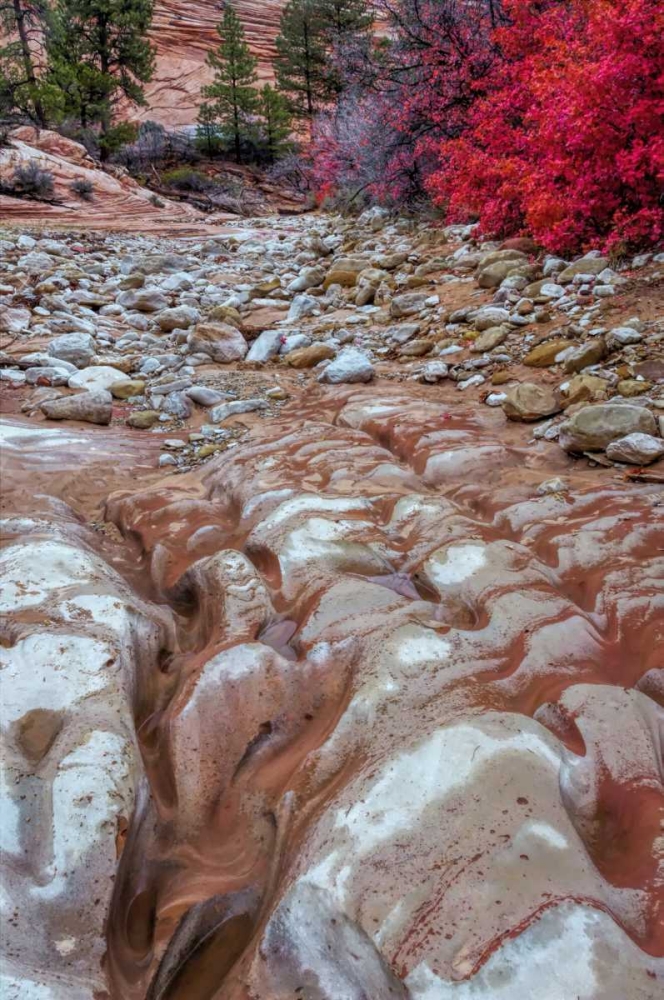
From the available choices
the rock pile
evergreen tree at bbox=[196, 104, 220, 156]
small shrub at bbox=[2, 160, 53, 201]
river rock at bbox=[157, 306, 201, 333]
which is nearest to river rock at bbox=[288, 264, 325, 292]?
the rock pile

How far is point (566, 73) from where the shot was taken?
5.48 metres

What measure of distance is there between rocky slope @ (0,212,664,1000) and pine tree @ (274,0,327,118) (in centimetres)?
2377

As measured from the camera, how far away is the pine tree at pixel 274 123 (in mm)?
22922

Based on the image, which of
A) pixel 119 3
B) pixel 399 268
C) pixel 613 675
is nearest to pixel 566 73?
pixel 399 268

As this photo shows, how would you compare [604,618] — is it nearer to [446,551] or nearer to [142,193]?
[446,551]

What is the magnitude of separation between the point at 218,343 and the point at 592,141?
3.73 metres

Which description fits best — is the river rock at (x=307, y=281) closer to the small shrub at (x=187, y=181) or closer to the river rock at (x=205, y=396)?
the river rock at (x=205, y=396)

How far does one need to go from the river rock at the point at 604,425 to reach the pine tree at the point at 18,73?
19139 mm

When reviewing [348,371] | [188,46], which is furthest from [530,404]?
[188,46]

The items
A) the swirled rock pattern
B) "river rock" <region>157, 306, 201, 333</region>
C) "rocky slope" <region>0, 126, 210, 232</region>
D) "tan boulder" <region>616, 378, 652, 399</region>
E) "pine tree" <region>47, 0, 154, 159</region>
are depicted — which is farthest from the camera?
"pine tree" <region>47, 0, 154, 159</region>

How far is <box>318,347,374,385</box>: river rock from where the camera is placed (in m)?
4.67

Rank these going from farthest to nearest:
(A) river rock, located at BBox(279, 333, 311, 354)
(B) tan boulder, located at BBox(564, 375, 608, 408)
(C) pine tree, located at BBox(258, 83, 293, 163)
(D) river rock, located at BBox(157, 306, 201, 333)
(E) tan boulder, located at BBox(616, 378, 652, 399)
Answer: (C) pine tree, located at BBox(258, 83, 293, 163)
(D) river rock, located at BBox(157, 306, 201, 333)
(A) river rock, located at BBox(279, 333, 311, 354)
(B) tan boulder, located at BBox(564, 375, 608, 408)
(E) tan boulder, located at BBox(616, 378, 652, 399)

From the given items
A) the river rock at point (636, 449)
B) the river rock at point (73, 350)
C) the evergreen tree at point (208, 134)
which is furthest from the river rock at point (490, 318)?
the evergreen tree at point (208, 134)

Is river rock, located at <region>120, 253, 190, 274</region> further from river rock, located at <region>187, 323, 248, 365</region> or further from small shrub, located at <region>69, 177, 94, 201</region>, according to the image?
small shrub, located at <region>69, 177, 94, 201</region>
